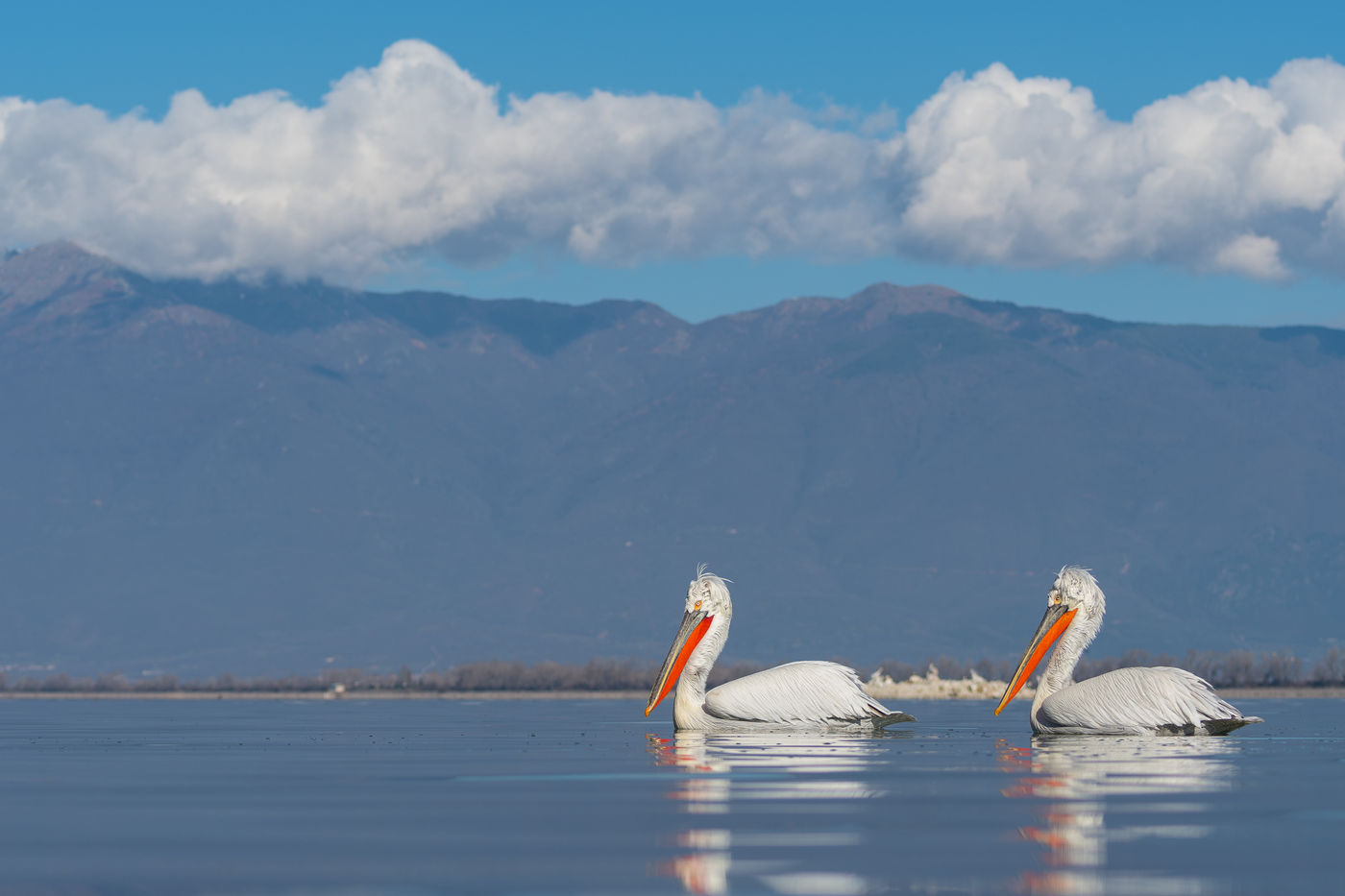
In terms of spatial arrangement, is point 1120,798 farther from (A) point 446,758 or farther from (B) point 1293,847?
(A) point 446,758

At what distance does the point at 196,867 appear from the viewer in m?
14.9

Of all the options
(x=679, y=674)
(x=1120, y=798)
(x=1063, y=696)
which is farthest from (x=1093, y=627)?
(x=1120, y=798)

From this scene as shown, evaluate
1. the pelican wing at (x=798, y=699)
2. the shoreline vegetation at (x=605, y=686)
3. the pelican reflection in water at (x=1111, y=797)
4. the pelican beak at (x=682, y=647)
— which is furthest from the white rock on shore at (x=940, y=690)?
the pelican reflection in water at (x=1111, y=797)

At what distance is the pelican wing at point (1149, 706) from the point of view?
1187 inches

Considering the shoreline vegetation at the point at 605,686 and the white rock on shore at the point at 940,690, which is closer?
the white rock on shore at the point at 940,690

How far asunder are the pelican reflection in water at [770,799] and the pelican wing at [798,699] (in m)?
0.52

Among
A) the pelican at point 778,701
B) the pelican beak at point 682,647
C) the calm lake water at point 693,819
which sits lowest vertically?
the calm lake water at point 693,819

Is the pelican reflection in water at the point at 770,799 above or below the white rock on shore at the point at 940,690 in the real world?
below

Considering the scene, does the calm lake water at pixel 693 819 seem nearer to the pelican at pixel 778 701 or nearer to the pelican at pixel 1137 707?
the pelican at pixel 1137 707

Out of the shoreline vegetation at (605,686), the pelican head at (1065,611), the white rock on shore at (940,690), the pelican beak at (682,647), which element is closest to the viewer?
the pelican head at (1065,611)

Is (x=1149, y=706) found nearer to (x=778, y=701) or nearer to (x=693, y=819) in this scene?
(x=778, y=701)

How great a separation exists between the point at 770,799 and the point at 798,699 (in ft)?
44.5

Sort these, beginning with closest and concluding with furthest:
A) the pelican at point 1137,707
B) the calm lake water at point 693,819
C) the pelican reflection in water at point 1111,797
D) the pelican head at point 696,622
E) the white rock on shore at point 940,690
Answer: the pelican reflection in water at point 1111,797 → the calm lake water at point 693,819 → the pelican at point 1137,707 → the pelican head at point 696,622 → the white rock on shore at point 940,690

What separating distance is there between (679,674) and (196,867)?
66.8 feet
